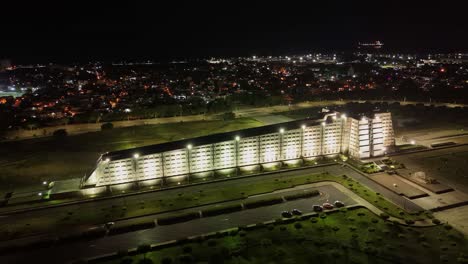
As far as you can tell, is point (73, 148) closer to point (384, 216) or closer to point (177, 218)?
point (177, 218)

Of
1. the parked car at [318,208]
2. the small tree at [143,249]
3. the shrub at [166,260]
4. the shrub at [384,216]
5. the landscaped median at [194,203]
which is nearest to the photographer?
the shrub at [166,260]

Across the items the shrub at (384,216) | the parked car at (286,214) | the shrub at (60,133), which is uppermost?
the shrub at (60,133)

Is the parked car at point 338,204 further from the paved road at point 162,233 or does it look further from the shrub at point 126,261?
the shrub at point 126,261

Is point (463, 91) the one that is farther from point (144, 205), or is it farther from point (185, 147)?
point (144, 205)

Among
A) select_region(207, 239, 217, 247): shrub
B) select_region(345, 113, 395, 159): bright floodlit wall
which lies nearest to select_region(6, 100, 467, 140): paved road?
select_region(345, 113, 395, 159): bright floodlit wall

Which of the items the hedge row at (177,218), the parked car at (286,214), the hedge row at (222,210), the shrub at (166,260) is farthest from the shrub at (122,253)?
the parked car at (286,214)

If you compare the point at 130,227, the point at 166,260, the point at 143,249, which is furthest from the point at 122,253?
the point at 130,227
